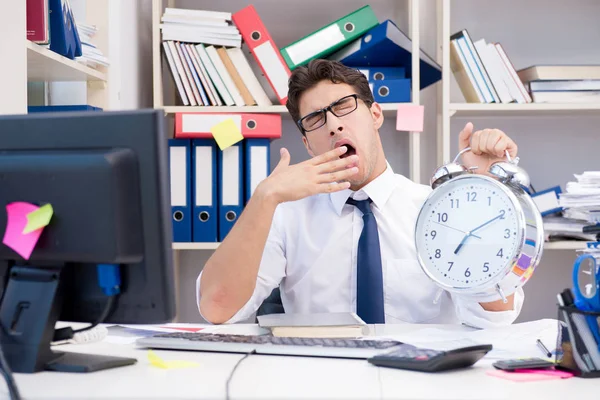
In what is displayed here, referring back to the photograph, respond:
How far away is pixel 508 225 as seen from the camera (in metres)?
1.18

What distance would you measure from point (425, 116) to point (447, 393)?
2.06 metres

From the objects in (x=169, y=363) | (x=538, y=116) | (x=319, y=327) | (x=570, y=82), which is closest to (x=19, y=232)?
(x=169, y=363)

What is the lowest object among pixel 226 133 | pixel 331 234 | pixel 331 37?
pixel 331 234

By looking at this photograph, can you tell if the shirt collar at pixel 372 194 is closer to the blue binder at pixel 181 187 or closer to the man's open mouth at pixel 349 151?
the man's open mouth at pixel 349 151

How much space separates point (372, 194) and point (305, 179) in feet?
1.19

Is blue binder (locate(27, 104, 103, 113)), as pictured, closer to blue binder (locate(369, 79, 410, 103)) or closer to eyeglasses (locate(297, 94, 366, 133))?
eyeglasses (locate(297, 94, 366, 133))

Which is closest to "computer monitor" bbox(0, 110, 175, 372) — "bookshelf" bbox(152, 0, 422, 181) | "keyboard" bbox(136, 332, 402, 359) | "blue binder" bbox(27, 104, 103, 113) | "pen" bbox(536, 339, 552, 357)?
"keyboard" bbox(136, 332, 402, 359)

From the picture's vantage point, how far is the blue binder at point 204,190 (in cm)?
253

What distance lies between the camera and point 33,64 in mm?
1972

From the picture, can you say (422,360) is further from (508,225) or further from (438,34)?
(438,34)

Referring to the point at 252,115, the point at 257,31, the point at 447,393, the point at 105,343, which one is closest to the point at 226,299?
the point at 105,343

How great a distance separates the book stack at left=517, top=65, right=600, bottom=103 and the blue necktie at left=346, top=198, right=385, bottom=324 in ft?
3.72

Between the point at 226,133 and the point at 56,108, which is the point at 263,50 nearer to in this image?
the point at 226,133

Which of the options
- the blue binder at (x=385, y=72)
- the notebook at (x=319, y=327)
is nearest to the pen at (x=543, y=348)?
the notebook at (x=319, y=327)
